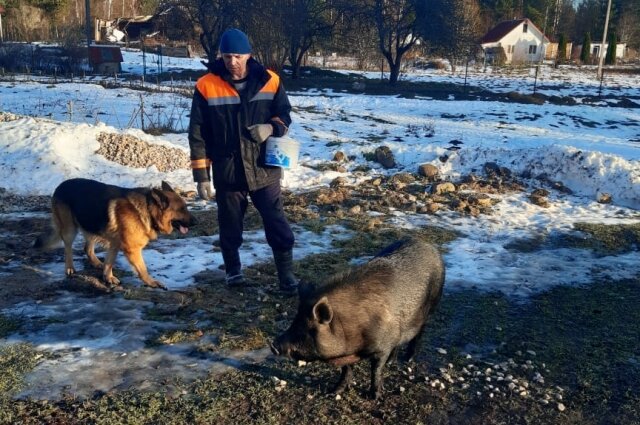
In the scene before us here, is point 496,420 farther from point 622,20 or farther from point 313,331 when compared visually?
point 622,20

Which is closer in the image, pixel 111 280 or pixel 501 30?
pixel 111 280

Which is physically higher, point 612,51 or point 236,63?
point 612,51

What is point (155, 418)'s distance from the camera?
342cm

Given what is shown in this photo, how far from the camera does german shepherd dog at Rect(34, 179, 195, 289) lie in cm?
545

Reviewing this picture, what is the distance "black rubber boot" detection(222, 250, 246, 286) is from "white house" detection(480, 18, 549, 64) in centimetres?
5431

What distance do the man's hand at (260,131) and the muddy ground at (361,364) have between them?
1.53 meters

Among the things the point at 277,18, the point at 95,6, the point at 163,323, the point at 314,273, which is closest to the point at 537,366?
the point at 314,273

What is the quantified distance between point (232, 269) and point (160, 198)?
3.26 ft

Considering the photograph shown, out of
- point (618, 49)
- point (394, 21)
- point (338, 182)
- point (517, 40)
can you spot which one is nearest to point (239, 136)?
point (338, 182)

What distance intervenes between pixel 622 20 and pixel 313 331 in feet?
214

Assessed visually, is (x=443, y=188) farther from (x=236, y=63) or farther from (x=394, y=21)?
(x=394, y=21)

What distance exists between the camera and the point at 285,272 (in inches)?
218

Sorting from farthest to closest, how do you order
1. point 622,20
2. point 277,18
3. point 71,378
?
A: point 622,20, point 277,18, point 71,378

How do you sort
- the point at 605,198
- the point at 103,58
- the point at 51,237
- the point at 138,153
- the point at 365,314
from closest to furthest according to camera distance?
the point at 365,314 < the point at 51,237 < the point at 605,198 < the point at 138,153 < the point at 103,58
